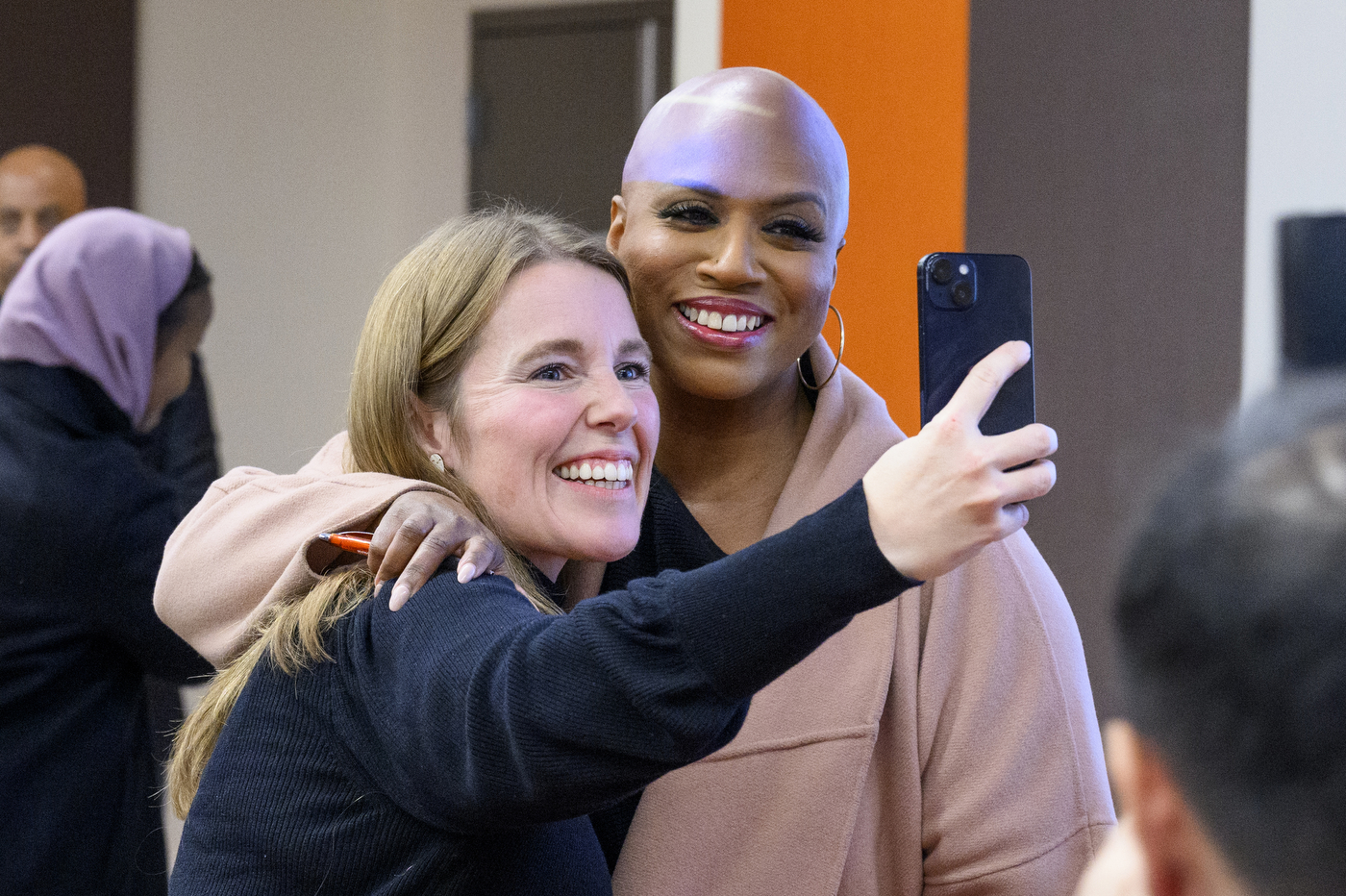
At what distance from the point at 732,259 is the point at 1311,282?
4.74 ft

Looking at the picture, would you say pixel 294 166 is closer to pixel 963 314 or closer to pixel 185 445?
pixel 185 445

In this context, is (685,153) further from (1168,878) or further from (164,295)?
(164,295)

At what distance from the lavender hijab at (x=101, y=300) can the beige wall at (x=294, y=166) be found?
1.38 meters

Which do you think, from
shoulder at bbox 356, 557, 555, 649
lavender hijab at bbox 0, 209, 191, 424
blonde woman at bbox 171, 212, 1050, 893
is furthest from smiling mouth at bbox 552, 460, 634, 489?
lavender hijab at bbox 0, 209, 191, 424

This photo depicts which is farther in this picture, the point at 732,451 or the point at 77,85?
the point at 77,85

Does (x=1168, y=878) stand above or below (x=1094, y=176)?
below

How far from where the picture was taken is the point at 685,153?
1543mm

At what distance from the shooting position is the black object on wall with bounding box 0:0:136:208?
3.77 m

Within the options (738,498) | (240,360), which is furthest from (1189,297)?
(240,360)

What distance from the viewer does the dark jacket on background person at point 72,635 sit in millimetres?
2137

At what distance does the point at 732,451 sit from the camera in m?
1.60

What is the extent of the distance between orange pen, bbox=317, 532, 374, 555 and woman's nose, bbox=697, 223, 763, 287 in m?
0.49

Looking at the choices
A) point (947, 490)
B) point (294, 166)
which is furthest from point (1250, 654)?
point (294, 166)

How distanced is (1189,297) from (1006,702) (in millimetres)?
1275
